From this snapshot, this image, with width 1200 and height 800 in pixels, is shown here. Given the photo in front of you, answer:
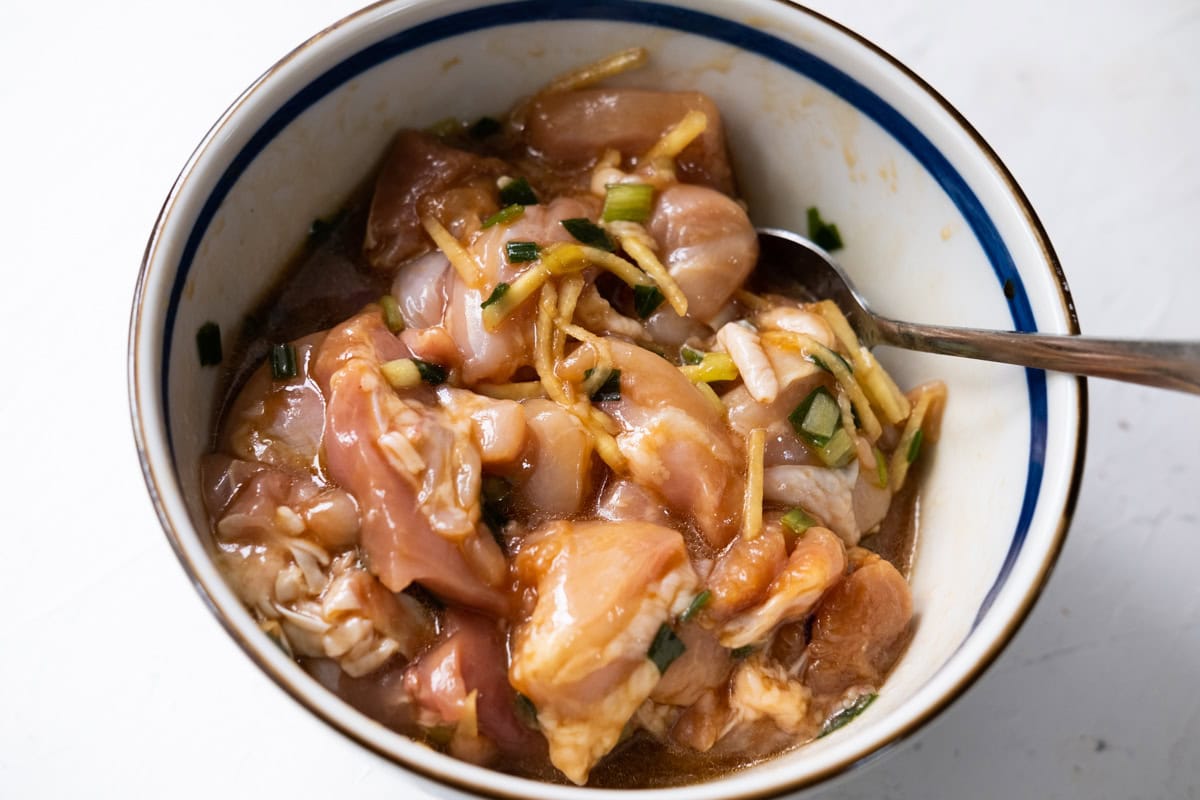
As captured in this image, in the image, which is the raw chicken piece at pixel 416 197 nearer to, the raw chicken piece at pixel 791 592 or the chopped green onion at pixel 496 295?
the chopped green onion at pixel 496 295

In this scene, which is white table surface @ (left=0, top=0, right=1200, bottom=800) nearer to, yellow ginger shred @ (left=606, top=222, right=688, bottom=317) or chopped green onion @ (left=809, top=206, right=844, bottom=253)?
chopped green onion @ (left=809, top=206, right=844, bottom=253)

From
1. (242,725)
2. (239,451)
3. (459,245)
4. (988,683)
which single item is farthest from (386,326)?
(988,683)

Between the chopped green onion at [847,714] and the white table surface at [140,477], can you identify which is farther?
the white table surface at [140,477]

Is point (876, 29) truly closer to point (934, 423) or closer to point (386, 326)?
point (934, 423)

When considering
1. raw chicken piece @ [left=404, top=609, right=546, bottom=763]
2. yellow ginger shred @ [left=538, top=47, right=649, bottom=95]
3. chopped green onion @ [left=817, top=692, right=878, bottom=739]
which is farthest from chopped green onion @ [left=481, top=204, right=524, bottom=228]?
chopped green onion @ [left=817, top=692, right=878, bottom=739]

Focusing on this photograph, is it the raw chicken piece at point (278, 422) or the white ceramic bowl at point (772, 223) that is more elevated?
the white ceramic bowl at point (772, 223)

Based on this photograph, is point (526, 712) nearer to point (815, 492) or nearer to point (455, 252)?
point (815, 492)

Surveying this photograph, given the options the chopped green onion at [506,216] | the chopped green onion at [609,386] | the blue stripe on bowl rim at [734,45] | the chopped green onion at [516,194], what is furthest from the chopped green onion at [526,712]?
the chopped green onion at [516,194]
